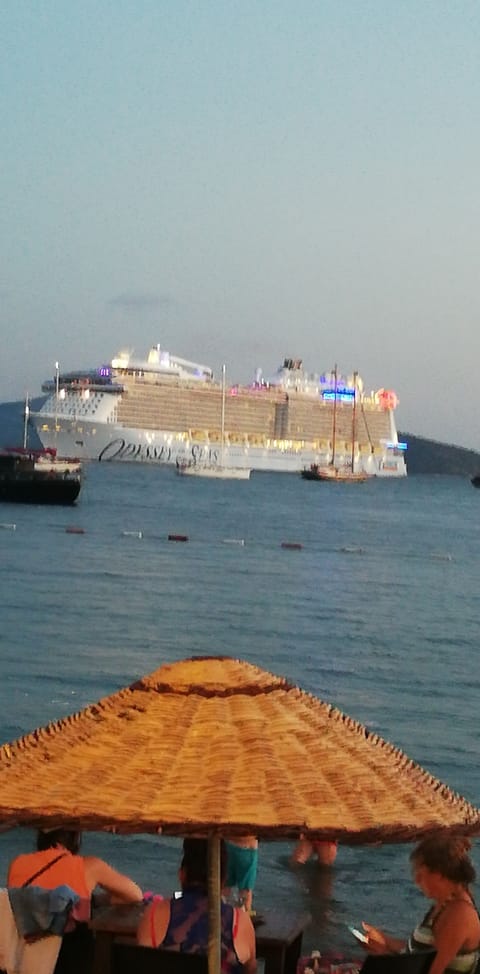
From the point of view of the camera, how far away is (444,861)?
404 cm

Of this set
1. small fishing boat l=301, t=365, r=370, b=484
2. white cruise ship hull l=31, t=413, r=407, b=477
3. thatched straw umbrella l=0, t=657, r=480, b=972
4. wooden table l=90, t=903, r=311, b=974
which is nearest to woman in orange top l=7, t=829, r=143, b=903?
wooden table l=90, t=903, r=311, b=974

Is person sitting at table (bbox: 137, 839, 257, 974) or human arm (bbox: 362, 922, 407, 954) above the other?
person sitting at table (bbox: 137, 839, 257, 974)

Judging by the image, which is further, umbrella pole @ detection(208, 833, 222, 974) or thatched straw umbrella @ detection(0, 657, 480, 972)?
umbrella pole @ detection(208, 833, 222, 974)

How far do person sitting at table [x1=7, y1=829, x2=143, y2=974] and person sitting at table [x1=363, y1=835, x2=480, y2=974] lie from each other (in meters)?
0.98

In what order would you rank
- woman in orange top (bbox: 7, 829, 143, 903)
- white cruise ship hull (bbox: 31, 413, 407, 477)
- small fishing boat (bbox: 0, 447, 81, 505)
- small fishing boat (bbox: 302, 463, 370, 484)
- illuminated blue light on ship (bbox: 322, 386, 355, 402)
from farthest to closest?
illuminated blue light on ship (bbox: 322, 386, 355, 402) < white cruise ship hull (bbox: 31, 413, 407, 477) < small fishing boat (bbox: 302, 463, 370, 484) < small fishing boat (bbox: 0, 447, 81, 505) < woman in orange top (bbox: 7, 829, 143, 903)

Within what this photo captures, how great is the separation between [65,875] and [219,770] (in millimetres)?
920

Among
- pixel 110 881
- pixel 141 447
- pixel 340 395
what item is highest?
pixel 340 395

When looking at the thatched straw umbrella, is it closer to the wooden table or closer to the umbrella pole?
the umbrella pole

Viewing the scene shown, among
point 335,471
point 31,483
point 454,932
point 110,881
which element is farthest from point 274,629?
point 335,471

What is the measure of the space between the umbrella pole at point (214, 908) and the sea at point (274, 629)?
3.55 meters

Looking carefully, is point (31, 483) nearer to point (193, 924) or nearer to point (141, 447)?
point (193, 924)

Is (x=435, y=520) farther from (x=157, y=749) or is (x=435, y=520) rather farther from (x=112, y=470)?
(x=157, y=749)

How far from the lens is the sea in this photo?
8875mm

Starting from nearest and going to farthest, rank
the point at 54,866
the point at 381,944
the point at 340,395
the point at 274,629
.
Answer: the point at 54,866
the point at 381,944
the point at 274,629
the point at 340,395
